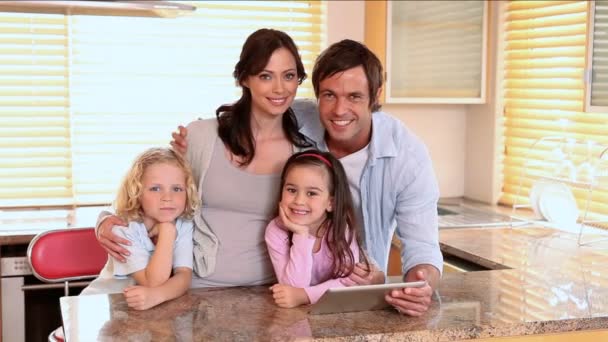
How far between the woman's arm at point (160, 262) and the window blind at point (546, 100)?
5.23 feet

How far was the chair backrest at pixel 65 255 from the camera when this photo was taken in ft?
8.53

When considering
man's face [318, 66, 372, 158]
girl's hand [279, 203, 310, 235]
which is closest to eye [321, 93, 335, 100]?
man's face [318, 66, 372, 158]

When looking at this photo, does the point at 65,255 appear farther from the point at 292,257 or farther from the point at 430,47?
the point at 430,47

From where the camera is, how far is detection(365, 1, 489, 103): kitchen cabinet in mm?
3471

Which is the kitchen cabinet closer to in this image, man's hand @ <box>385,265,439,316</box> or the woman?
the woman

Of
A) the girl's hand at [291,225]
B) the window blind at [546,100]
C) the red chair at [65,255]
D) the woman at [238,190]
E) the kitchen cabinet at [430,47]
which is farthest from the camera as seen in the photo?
the kitchen cabinet at [430,47]

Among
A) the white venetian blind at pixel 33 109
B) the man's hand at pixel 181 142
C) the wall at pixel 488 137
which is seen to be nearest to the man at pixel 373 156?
the man's hand at pixel 181 142

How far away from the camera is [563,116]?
3305 mm

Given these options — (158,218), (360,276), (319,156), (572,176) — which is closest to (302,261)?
(360,276)

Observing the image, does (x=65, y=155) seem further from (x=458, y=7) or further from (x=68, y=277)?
(x=458, y=7)

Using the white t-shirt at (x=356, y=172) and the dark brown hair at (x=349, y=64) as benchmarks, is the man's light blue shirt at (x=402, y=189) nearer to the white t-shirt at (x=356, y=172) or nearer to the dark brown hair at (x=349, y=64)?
the white t-shirt at (x=356, y=172)

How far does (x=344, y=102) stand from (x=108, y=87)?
1725 mm

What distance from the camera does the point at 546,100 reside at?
3428 mm

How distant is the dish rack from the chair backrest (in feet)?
5.29
